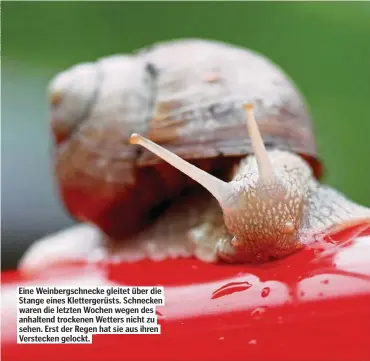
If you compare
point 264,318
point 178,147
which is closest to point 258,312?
point 264,318

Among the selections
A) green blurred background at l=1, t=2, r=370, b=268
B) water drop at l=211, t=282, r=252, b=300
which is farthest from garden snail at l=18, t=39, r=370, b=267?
green blurred background at l=1, t=2, r=370, b=268

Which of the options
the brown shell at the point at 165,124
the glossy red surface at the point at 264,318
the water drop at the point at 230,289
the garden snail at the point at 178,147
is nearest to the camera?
the glossy red surface at the point at 264,318

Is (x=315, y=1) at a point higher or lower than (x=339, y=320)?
higher

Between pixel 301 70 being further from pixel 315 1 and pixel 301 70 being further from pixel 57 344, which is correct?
pixel 57 344

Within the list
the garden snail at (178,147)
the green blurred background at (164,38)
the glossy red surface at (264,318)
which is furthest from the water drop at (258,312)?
the green blurred background at (164,38)

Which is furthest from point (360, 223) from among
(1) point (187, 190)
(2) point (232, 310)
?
(1) point (187, 190)

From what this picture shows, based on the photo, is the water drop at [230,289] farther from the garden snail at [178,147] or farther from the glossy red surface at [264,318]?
the garden snail at [178,147]
